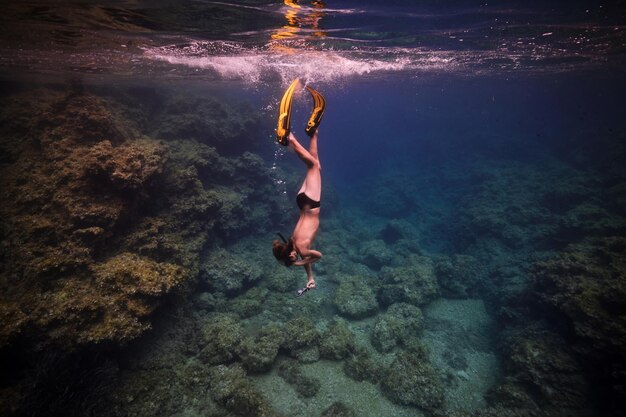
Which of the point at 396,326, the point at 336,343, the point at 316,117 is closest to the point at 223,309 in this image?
the point at 336,343

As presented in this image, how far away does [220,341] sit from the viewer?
9.86m

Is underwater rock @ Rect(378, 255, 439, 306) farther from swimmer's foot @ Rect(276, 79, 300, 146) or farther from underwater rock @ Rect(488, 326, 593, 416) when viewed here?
swimmer's foot @ Rect(276, 79, 300, 146)

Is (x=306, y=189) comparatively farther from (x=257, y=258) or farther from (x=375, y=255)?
→ (x=375, y=255)

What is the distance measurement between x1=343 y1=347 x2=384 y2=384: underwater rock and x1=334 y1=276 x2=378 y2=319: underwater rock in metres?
2.70

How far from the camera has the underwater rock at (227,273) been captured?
12.9 meters

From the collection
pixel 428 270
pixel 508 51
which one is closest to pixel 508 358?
pixel 428 270

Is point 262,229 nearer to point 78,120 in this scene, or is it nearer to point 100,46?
point 78,120

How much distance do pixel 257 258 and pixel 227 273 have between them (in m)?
3.27

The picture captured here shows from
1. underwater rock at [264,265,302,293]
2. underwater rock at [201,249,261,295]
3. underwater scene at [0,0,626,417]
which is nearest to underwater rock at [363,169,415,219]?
underwater scene at [0,0,626,417]

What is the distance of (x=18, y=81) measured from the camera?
84.6ft

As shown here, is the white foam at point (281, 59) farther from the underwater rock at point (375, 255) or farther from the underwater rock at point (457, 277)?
the underwater rock at point (457, 277)

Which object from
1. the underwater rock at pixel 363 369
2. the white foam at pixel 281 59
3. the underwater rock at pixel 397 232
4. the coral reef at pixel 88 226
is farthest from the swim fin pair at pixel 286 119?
the underwater rock at pixel 397 232

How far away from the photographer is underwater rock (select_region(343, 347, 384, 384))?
9.80m

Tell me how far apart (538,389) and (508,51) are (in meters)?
20.8
